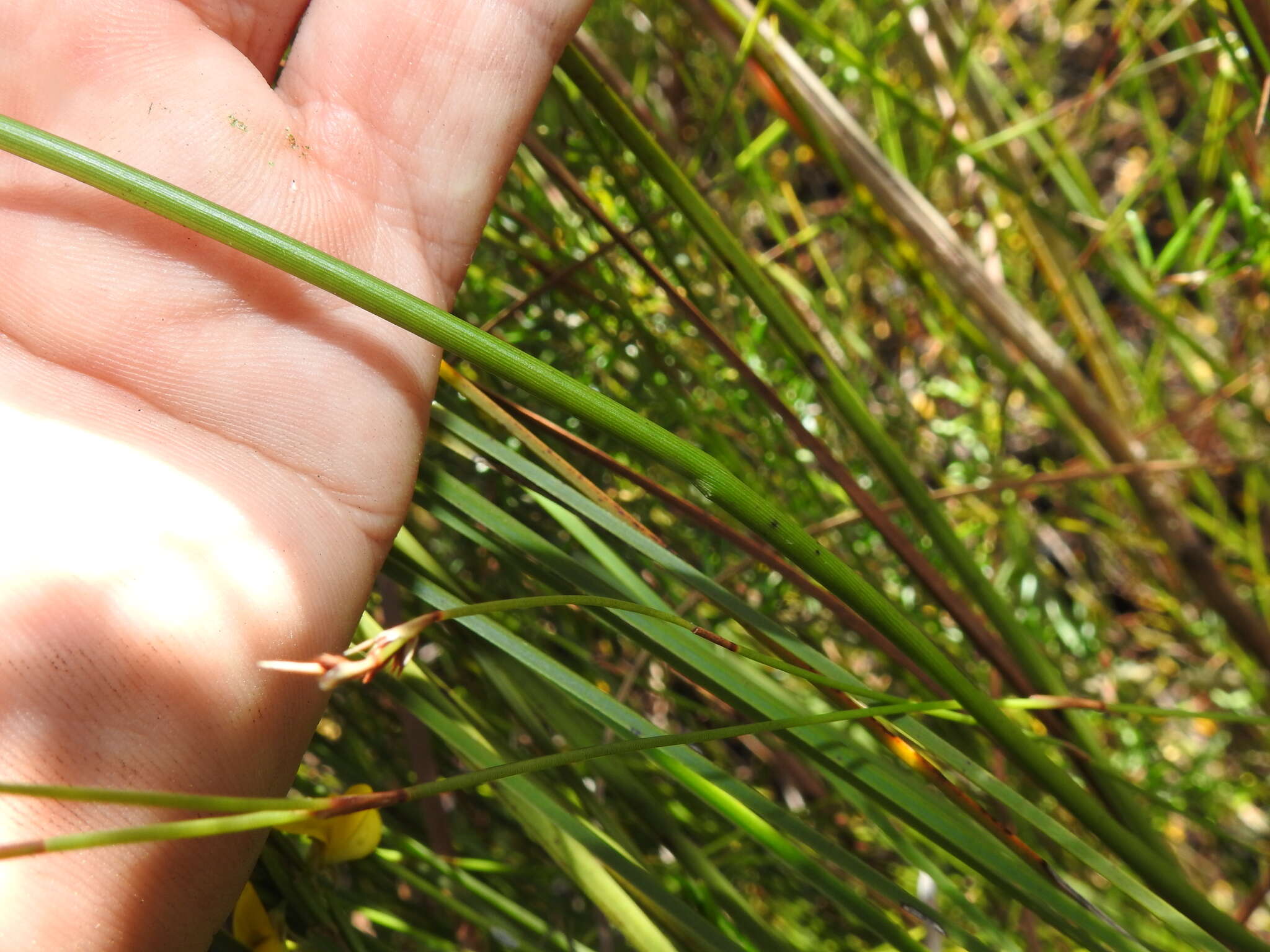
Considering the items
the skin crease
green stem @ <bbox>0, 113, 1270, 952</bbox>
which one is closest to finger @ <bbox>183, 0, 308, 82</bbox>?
the skin crease

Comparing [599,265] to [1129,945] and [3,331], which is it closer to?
[3,331]

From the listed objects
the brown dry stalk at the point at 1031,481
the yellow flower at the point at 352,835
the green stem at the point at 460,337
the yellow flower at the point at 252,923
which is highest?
the green stem at the point at 460,337

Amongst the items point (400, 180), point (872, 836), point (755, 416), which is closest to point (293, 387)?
point (400, 180)

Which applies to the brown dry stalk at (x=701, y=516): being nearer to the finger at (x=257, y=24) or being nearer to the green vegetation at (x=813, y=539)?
the green vegetation at (x=813, y=539)

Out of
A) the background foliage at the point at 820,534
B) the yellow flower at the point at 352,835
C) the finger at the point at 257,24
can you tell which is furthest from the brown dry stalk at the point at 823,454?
the yellow flower at the point at 352,835

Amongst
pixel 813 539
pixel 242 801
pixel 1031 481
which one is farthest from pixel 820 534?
pixel 242 801

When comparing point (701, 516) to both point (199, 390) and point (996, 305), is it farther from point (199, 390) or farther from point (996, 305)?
point (996, 305)
